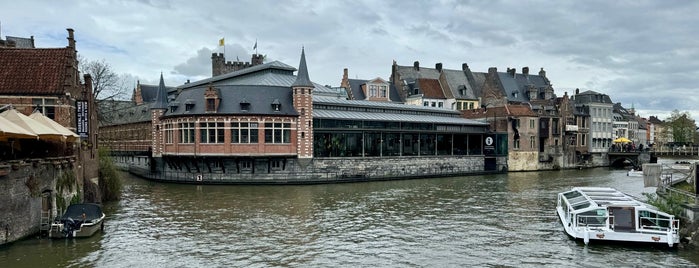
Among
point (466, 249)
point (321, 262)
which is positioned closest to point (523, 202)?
point (466, 249)

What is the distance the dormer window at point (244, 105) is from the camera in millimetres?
49500

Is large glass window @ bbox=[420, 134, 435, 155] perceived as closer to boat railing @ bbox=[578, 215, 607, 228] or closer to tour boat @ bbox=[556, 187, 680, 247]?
tour boat @ bbox=[556, 187, 680, 247]

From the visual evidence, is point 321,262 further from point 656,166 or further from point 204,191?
point 204,191

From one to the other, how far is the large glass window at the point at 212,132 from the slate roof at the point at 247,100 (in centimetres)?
118

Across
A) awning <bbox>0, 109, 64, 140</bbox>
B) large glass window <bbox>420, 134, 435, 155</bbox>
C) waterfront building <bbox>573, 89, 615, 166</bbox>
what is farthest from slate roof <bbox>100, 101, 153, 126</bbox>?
waterfront building <bbox>573, 89, 615, 166</bbox>

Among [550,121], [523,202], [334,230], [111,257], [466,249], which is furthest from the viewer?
[550,121]

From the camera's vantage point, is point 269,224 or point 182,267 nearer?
point 182,267

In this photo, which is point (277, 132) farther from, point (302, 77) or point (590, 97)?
point (590, 97)

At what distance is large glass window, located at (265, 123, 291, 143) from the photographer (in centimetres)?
5025

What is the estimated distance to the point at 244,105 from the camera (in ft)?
163

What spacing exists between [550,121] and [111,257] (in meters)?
66.5

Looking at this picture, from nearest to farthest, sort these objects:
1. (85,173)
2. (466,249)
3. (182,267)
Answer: (182,267) → (466,249) → (85,173)

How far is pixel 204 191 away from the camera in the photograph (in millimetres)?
43719

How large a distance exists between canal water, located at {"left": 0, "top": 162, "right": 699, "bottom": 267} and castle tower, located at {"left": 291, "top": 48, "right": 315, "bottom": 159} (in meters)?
9.89
